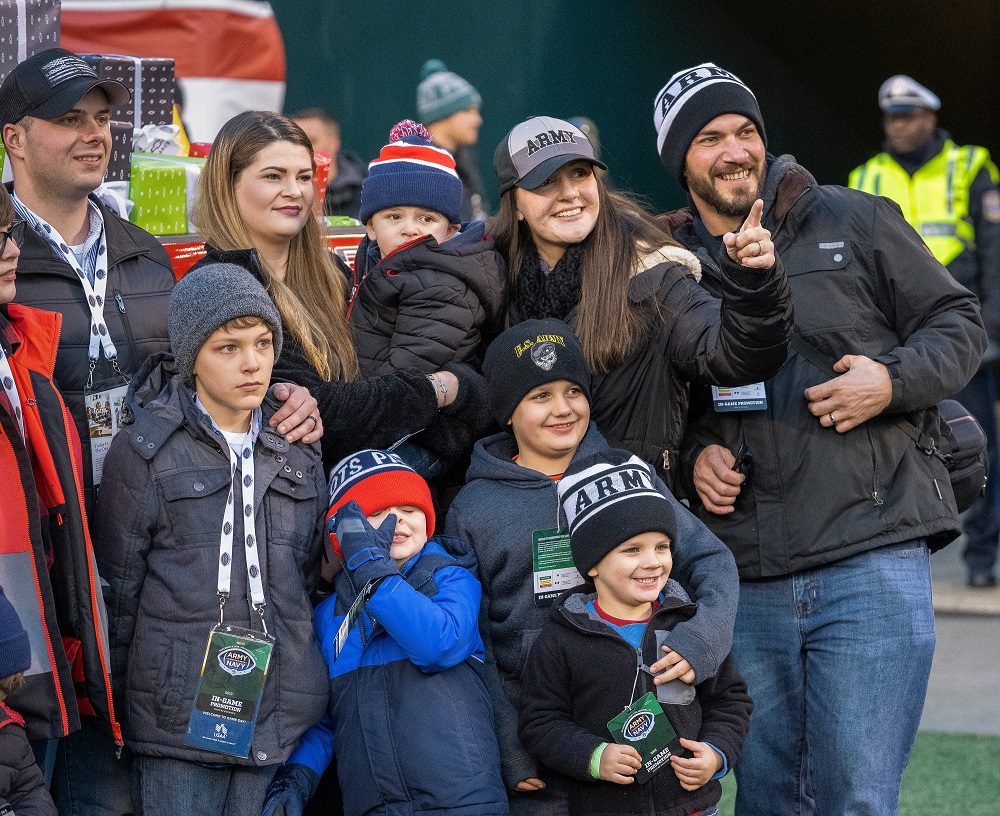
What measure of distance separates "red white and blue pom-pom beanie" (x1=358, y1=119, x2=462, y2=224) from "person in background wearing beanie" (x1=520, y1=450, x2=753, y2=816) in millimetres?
1046

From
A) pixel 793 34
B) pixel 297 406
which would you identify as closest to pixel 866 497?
pixel 297 406

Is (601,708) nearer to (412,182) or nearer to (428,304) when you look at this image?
(428,304)

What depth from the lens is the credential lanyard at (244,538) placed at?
3.28 metres

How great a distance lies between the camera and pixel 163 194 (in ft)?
14.3

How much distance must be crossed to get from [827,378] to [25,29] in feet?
9.24

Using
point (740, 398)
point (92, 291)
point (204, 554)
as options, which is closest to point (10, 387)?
point (92, 291)

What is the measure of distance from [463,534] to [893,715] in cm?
122

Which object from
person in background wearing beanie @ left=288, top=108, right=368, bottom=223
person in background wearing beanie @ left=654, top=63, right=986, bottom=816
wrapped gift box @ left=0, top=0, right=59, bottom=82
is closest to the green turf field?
person in background wearing beanie @ left=654, top=63, right=986, bottom=816

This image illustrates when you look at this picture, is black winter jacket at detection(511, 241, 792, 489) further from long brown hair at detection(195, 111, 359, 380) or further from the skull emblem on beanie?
long brown hair at detection(195, 111, 359, 380)

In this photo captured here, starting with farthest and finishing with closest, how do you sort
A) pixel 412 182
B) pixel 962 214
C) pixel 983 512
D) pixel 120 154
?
pixel 962 214
pixel 983 512
pixel 120 154
pixel 412 182

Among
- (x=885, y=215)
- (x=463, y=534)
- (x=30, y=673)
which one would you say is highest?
(x=885, y=215)

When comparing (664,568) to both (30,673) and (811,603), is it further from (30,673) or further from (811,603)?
(30,673)

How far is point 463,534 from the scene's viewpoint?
3.59m

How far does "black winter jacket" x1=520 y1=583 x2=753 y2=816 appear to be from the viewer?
3.26 m
